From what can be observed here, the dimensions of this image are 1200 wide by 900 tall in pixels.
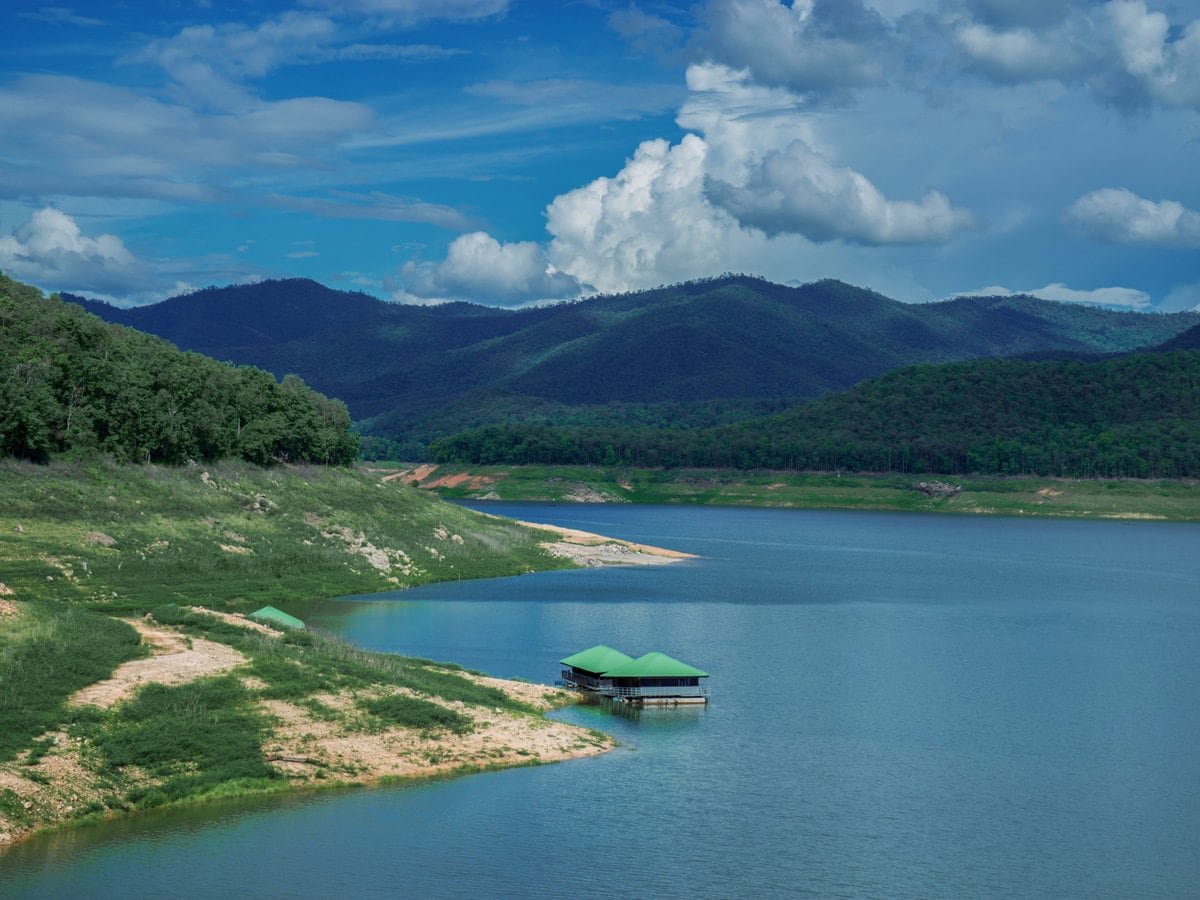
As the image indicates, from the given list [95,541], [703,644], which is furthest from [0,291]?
[703,644]

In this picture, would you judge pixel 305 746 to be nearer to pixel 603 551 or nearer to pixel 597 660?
pixel 597 660

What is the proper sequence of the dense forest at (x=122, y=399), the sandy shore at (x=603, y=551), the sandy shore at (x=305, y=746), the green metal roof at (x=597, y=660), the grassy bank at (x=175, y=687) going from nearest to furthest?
1. the sandy shore at (x=305, y=746)
2. the grassy bank at (x=175, y=687)
3. the green metal roof at (x=597, y=660)
4. the dense forest at (x=122, y=399)
5. the sandy shore at (x=603, y=551)

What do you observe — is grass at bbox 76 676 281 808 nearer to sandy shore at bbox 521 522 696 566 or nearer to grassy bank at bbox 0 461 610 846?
grassy bank at bbox 0 461 610 846

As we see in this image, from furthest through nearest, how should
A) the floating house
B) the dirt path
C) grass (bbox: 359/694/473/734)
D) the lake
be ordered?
the floating house < grass (bbox: 359/694/473/734) < the dirt path < the lake

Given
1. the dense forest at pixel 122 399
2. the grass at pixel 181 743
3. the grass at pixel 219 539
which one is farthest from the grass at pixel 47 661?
the dense forest at pixel 122 399

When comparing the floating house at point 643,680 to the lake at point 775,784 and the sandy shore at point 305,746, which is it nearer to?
the lake at point 775,784

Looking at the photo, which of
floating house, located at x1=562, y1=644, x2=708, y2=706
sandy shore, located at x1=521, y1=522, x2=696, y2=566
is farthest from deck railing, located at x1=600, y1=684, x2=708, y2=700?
sandy shore, located at x1=521, y1=522, x2=696, y2=566

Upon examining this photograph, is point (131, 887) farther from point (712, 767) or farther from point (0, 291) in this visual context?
point (0, 291)
